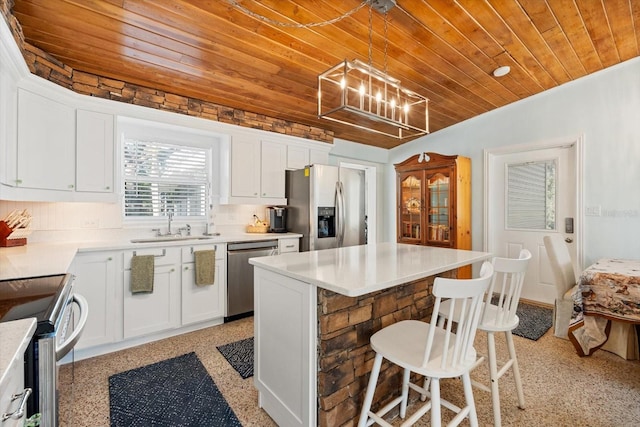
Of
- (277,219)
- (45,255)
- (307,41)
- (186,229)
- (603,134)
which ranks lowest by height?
(45,255)

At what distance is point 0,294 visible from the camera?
1217 mm

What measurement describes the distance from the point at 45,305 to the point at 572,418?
2769mm

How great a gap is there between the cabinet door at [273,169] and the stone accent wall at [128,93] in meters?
0.25

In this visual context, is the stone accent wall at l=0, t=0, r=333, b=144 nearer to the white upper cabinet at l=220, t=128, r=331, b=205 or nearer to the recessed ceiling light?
the white upper cabinet at l=220, t=128, r=331, b=205

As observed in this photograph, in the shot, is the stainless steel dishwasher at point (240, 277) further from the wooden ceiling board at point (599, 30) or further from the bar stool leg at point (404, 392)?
the wooden ceiling board at point (599, 30)

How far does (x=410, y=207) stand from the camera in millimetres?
4801

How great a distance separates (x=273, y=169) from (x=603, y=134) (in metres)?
3.92

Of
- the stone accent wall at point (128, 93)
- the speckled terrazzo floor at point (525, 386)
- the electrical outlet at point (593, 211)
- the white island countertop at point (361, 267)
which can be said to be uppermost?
the stone accent wall at point (128, 93)

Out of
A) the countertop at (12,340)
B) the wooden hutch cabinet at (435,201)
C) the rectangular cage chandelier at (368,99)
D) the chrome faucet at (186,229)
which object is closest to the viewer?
the countertop at (12,340)

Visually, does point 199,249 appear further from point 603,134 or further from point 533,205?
point 603,134

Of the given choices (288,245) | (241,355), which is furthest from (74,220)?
(288,245)

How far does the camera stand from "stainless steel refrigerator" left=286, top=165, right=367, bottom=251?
375 cm

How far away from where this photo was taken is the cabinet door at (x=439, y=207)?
4.30 metres

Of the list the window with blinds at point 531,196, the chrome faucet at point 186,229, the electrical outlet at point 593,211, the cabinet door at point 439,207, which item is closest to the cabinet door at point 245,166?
the chrome faucet at point 186,229
